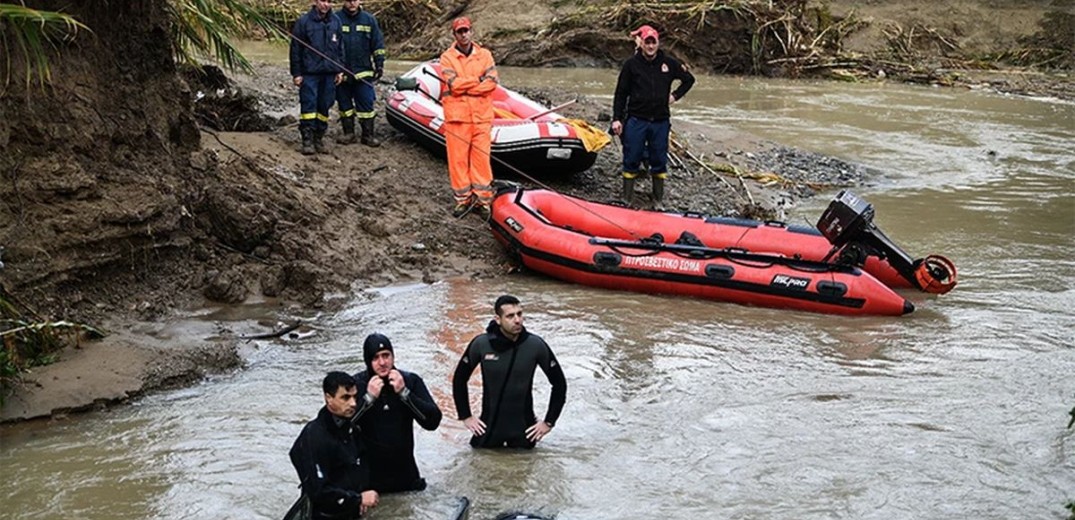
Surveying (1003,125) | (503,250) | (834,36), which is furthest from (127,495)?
(834,36)

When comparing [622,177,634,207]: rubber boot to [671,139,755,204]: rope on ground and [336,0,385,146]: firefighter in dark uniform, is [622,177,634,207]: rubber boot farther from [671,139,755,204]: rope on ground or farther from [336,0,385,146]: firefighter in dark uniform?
[336,0,385,146]: firefighter in dark uniform

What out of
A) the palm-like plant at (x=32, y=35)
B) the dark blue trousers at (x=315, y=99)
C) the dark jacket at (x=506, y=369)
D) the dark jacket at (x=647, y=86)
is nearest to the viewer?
the dark jacket at (x=506, y=369)

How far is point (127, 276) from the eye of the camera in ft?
→ 30.2

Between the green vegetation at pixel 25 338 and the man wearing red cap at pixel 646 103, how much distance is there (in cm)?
601

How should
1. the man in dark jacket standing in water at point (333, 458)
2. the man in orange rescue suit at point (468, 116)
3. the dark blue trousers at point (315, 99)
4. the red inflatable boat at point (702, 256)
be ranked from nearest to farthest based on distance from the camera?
the man in dark jacket standing in water at point (333, 458), the red inflatable boat at point (702, 256), the man in orange rescue suit at point (468, 116), the dark blue trousers at point (315, 99)

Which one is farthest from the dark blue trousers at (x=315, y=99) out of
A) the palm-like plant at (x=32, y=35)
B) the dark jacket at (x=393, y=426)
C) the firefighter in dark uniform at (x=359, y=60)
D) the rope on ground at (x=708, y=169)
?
the dark jacket at (x=393, y=426)

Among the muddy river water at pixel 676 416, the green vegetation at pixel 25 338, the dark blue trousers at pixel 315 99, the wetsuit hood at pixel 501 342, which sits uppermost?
the dark blue trousers at pixel 315 99

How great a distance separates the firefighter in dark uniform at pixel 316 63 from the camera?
1195cm

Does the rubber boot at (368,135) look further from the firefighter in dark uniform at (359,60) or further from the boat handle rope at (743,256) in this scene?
the boat handle rope at (743,256)

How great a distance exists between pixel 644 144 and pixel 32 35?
21.5 ft

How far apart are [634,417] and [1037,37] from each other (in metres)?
22.9

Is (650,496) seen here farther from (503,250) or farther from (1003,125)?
(1003,125)

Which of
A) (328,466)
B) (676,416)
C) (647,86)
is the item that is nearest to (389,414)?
(328,466)

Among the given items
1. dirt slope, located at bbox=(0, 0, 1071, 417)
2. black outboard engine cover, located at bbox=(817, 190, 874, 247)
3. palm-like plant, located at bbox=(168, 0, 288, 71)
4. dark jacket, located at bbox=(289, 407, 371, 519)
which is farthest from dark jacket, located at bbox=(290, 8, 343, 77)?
dark jacket, located at bbox=(289, 407, 371, 519)
